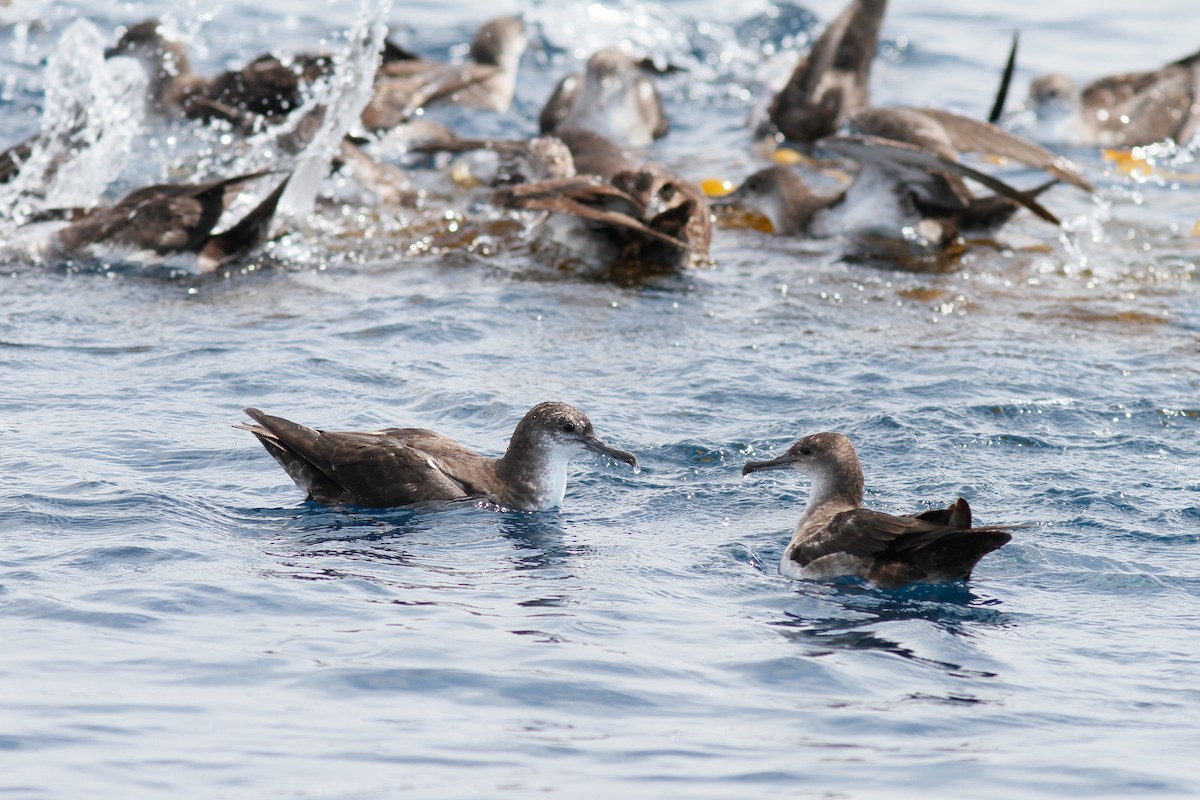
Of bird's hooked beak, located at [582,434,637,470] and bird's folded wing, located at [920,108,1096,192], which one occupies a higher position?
bird's folded wing, located at [920,108,1096,192]

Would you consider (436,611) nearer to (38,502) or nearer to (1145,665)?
(38,502)

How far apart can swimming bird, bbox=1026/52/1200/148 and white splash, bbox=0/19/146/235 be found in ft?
27.3

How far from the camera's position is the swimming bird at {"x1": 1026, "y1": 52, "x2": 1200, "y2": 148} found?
15.5 meters

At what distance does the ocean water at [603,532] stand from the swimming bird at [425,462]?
0.12 meters

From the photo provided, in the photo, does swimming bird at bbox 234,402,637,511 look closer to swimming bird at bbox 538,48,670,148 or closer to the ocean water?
the ocean water

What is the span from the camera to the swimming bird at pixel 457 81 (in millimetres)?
14406

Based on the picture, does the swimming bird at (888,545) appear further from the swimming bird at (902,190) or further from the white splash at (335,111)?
the white splash at (335,111)

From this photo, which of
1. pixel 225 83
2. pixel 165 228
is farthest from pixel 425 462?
pixel 225 83

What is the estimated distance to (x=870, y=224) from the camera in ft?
40.0

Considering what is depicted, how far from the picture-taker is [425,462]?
6.96 metres

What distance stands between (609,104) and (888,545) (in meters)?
9.38

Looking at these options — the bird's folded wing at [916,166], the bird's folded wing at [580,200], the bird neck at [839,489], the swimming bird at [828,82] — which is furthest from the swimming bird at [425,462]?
the swimming bird at [828,82]

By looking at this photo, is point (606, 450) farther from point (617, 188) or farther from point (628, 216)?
point (617, 188)

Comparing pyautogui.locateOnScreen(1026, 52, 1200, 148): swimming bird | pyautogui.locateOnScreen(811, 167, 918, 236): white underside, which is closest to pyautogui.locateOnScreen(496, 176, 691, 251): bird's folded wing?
pyautogui.locateOnScreen(811, 167, 918, 236): white underside
